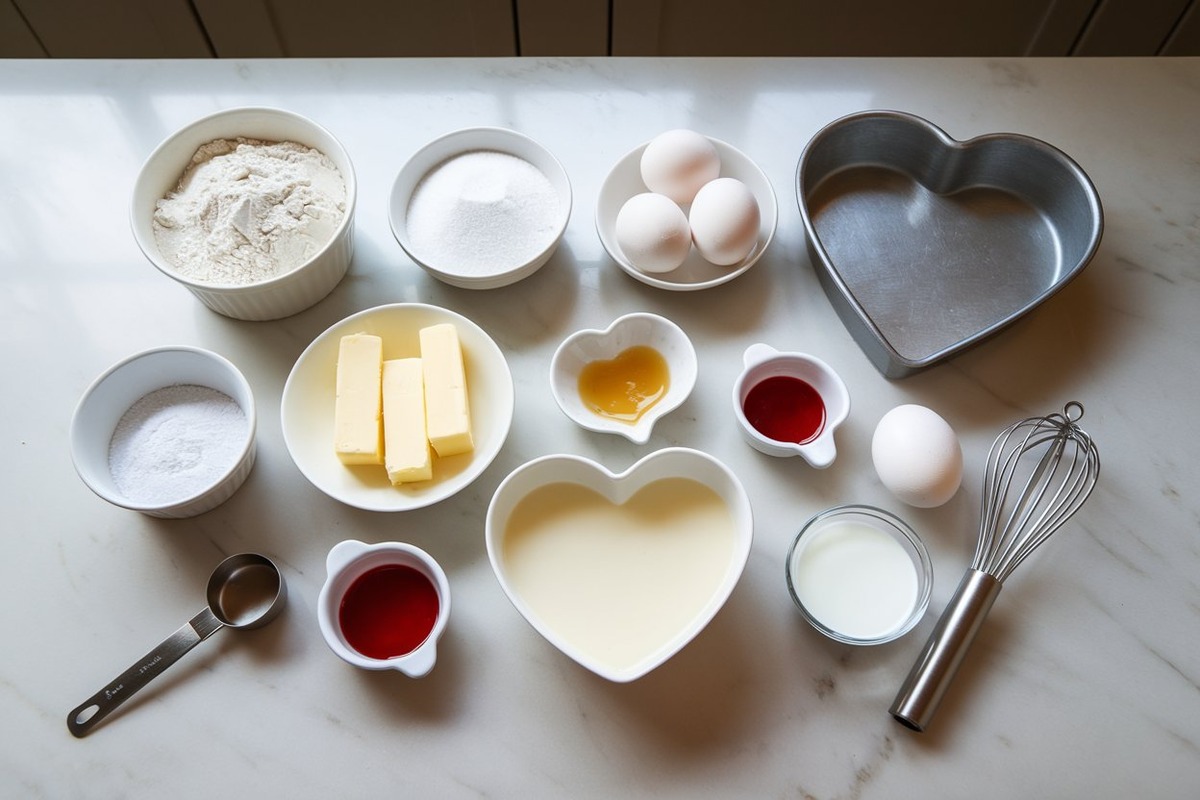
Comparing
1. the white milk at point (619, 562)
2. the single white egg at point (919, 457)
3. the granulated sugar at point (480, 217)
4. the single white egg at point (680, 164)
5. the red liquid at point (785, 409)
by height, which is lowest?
the white milk at point (619, 562)

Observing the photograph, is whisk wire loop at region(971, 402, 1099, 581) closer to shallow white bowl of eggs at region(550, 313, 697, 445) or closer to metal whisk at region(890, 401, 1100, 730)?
metal whisk at region(890, 401, 1100, 730)

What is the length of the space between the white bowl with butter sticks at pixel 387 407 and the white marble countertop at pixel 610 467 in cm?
5

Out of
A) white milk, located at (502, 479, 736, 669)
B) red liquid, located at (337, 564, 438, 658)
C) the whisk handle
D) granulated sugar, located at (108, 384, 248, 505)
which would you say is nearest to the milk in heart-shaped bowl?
white milk, located at (502, 479, 736, 669)

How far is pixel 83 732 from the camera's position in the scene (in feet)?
3.03

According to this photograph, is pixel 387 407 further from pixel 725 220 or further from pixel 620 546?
pixel 725 220

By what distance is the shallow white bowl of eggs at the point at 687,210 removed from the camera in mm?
1154

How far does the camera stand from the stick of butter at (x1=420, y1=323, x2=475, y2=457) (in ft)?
3.23

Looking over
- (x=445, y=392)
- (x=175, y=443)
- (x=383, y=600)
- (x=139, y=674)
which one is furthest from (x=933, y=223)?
(x=139, y=674)

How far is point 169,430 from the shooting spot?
101 centimetres

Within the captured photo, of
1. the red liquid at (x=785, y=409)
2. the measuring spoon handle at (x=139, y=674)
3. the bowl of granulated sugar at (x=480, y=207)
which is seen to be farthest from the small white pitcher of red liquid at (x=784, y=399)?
the measuring spoon handle at (x=139, y=674)

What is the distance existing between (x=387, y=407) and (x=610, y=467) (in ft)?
0.93

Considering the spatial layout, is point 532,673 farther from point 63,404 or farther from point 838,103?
point 838,103

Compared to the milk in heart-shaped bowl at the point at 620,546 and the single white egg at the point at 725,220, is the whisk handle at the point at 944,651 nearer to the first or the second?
the milk in heart-shaped bowl at the point at 620,546

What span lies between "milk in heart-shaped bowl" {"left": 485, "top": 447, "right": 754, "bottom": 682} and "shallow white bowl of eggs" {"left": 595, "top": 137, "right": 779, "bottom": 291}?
285 mm
